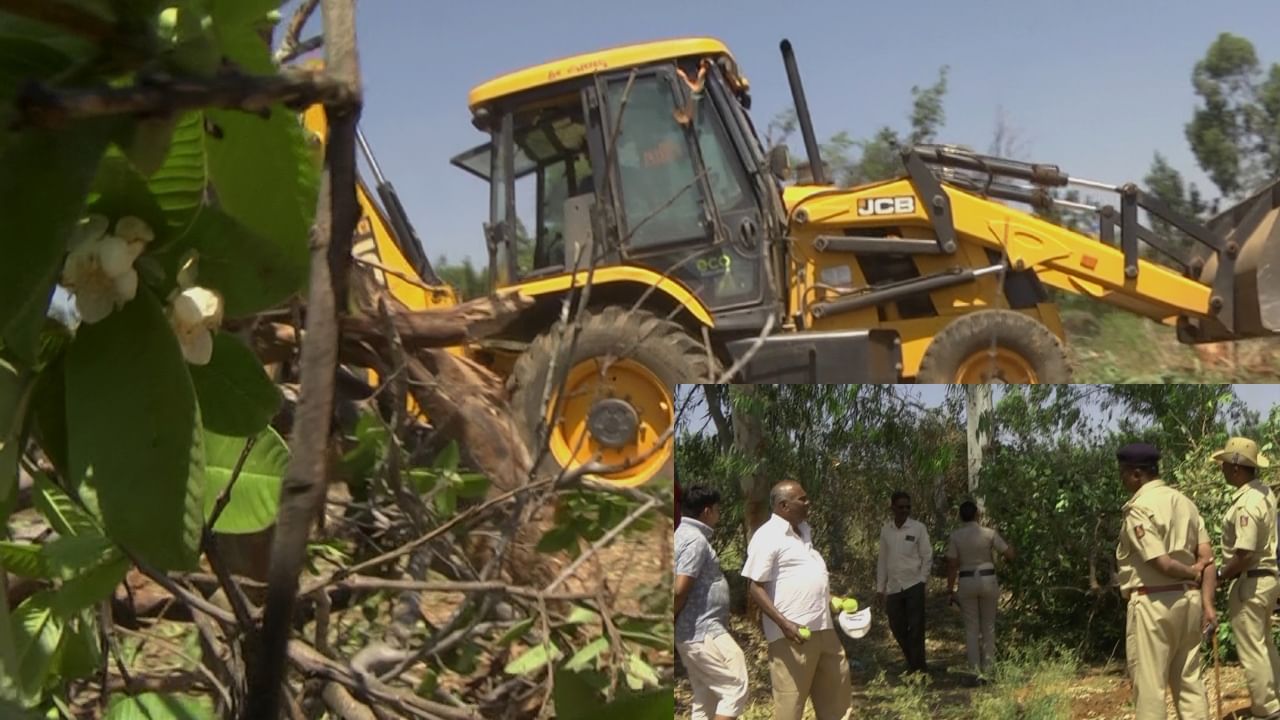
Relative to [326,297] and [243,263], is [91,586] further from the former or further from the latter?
[326,297]

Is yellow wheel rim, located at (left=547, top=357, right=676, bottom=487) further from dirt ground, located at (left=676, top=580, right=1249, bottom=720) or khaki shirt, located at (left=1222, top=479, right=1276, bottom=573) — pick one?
khaki shirt, located at (left=1222, top=479, right=1276, bottom=573)

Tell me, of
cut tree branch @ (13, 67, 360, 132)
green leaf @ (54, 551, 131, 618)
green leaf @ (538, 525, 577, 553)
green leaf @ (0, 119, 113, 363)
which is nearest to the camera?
cut tree branch @ (13, 67, 360, 132)

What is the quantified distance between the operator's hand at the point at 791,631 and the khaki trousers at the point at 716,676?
0.28 ft

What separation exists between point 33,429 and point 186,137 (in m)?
0.20

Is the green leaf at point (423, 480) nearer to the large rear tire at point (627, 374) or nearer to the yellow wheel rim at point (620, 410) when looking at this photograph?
the large rear tire at point (627, 374)

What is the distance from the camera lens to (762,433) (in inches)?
92.0

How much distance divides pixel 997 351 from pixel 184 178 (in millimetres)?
7529

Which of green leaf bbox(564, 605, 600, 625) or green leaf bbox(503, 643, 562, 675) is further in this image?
green leaf bbox(564, 605, 600, 625)

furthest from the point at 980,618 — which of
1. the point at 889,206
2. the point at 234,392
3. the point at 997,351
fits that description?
the point at 889,206

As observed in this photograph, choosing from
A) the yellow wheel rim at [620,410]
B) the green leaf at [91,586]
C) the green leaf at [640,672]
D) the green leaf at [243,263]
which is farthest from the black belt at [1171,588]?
the yellow wheel rim at [620,410]

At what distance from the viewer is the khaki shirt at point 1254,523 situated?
2291 millimetres

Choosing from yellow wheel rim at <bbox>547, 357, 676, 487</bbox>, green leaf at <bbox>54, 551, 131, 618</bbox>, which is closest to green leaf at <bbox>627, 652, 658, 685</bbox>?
green leaf at <bbox>54, 551, 131, 618</bbox>

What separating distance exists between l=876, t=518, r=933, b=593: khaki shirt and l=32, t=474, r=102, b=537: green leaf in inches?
53.8

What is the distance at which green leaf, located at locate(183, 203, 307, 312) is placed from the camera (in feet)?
2.70
